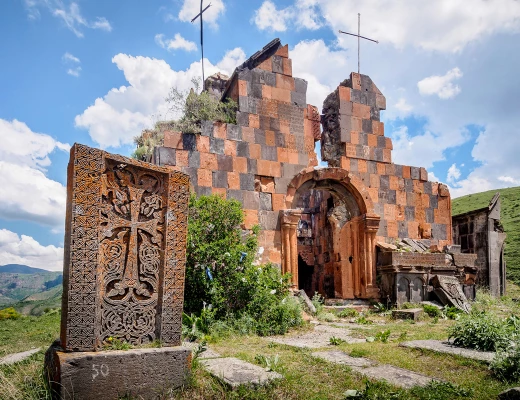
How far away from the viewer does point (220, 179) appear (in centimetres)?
1035

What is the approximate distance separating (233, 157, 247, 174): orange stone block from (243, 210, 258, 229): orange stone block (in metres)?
0.93

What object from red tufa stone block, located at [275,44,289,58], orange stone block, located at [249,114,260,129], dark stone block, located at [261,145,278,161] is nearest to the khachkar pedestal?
dark stone block, located at [261,145,278,161]

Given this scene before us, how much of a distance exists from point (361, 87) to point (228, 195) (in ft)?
17.0

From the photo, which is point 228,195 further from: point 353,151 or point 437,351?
point 437,351

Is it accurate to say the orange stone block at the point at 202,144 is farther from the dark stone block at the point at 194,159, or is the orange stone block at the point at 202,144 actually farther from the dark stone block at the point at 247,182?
the dark stone block at the point at 247,182

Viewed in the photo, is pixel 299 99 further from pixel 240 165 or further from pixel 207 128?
pixel 207 128

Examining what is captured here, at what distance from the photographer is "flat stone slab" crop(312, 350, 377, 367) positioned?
4674 millimetres

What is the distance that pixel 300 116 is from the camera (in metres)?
11.6

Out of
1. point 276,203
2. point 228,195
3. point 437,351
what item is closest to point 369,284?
point 276,203

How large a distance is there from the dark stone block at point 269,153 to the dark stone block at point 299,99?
1.43 metres

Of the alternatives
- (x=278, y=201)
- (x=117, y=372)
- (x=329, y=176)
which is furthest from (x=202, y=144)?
(x=117, y=372)

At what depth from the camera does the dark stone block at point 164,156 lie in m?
9.79

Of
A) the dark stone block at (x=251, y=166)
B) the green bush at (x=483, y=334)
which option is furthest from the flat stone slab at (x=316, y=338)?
the dark stone block at (x=251, y=166)

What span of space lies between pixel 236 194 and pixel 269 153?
138 cm
